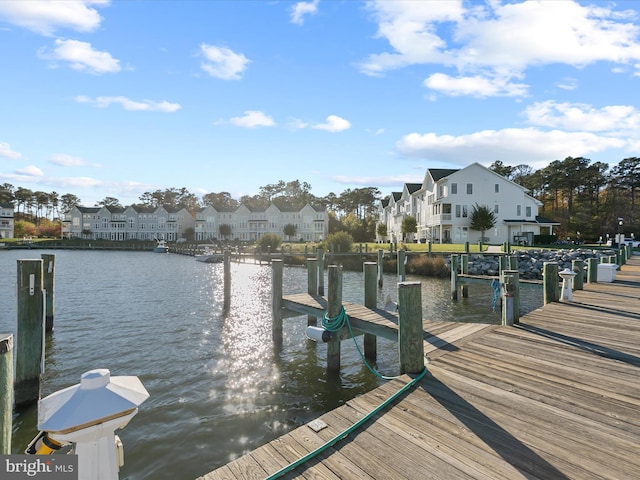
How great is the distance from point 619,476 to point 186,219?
351 ft

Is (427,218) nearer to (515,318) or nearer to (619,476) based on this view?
(515,318)

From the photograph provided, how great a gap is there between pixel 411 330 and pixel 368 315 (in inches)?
142

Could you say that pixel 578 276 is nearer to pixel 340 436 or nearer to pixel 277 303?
pixel 277 303

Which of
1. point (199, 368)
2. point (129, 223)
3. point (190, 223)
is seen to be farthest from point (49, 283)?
point (129, 223)

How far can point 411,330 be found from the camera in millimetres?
5141

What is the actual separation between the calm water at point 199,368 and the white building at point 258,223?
64147mm

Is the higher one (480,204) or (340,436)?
(480,204)

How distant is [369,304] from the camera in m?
9.71

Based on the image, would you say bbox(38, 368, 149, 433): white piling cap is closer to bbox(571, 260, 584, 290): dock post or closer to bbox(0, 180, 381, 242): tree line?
bbox(571, 260, 584, 290): dock post

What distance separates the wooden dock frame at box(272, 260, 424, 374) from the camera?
516 centimetres

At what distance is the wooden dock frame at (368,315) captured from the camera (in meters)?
5.16

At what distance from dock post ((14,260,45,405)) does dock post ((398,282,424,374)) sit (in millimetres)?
7762

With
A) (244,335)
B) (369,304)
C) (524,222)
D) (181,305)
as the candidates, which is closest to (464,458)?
(369,304)

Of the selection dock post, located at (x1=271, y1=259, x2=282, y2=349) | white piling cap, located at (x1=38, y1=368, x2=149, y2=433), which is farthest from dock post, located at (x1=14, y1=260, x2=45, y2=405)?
white piling cap, located at (x1=38, y1=368, x2=149, y2=433)
